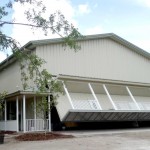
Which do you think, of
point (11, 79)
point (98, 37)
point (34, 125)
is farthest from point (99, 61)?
point (34, 125)

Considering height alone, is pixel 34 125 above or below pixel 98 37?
below

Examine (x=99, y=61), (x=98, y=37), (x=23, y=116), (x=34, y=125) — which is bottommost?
(x=34, y=125)

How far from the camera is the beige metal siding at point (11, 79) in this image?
92.2 feet

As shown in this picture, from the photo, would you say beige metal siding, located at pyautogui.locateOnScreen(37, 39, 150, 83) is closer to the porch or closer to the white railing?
the porch

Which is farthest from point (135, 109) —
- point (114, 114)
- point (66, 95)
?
point (66, 95)

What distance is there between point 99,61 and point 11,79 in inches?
297

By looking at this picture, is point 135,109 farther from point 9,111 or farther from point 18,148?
point 18,148

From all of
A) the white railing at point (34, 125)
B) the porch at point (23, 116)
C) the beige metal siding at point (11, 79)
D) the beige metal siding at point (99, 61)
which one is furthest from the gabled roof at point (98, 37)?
the white railing at point (34, 125)

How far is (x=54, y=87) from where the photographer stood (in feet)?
61.1

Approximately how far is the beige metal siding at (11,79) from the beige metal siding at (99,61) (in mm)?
3597

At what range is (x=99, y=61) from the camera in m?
28.9

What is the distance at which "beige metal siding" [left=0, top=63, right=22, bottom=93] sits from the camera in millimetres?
28105

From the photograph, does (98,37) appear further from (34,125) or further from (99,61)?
(34,125)

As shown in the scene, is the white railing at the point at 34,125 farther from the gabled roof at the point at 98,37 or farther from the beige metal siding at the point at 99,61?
the gabled roof at the point at 98,37
